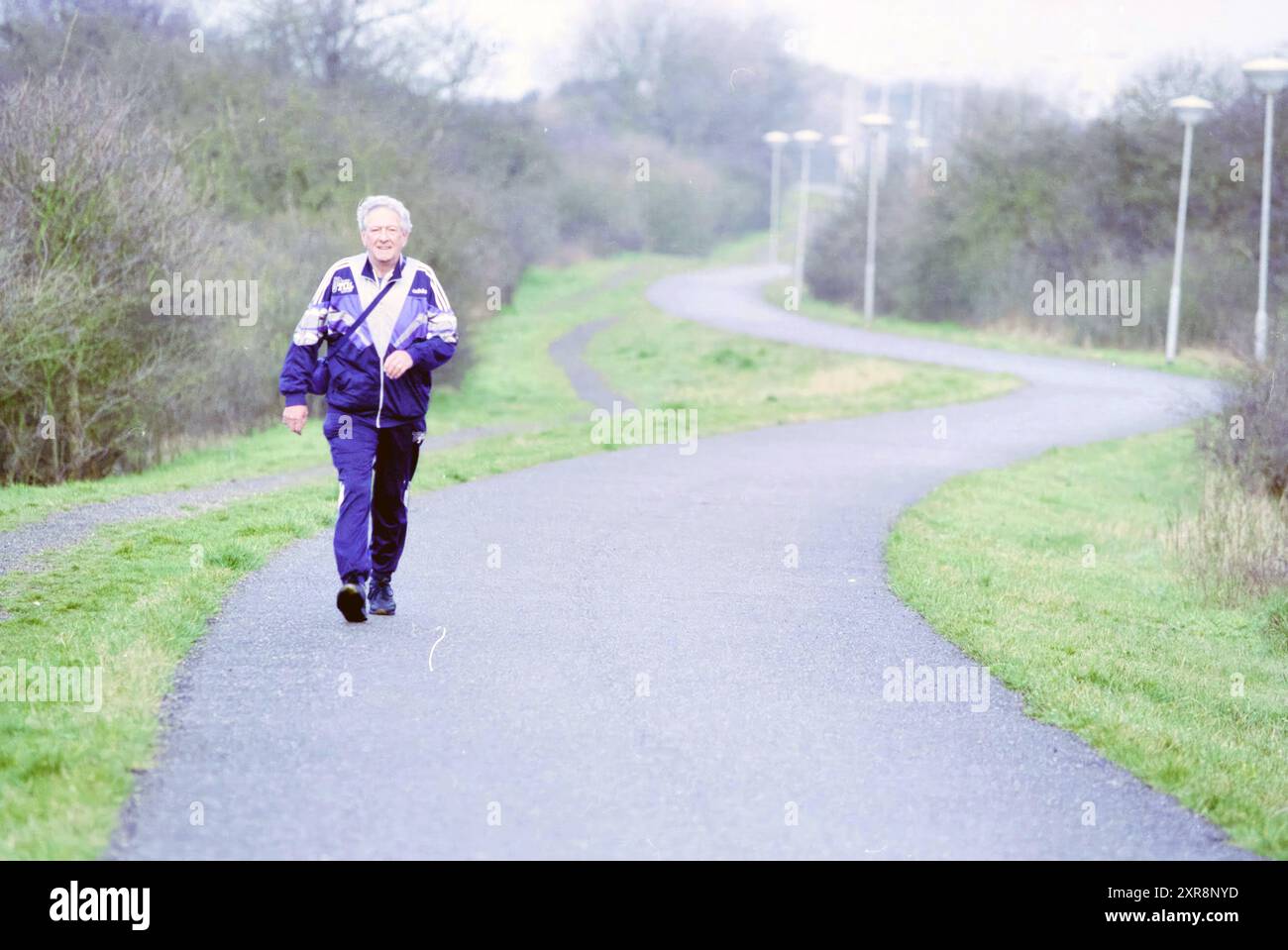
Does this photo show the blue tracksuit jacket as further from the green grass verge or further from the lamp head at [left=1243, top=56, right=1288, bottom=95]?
the lamp head at [left=1243, top=56, right=1288, bottom=95]

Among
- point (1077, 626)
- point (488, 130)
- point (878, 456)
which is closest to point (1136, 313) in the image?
point (488, 130)

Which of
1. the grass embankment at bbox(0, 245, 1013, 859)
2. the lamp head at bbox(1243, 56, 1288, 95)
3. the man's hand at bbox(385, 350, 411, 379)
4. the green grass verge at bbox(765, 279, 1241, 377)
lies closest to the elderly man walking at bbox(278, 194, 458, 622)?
the man's hand at bbox(385, 350, 411, 379)

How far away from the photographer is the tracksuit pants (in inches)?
312

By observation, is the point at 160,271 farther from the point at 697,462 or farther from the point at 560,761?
the point at 560,761

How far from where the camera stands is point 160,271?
731 inches

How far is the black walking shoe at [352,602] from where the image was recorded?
7965 millimetres

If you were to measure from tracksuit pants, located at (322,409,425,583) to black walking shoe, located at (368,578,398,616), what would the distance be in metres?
0.05

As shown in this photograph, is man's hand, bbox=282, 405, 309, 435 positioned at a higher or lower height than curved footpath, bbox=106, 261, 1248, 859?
higher

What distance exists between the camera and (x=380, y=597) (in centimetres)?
834

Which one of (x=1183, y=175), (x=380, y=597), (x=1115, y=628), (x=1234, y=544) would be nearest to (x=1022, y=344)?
(x=1183, y=175)

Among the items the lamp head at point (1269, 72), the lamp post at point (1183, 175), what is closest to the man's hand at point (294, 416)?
the lamp head at point (1269, 72)

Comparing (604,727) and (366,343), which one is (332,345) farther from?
(604,727)
